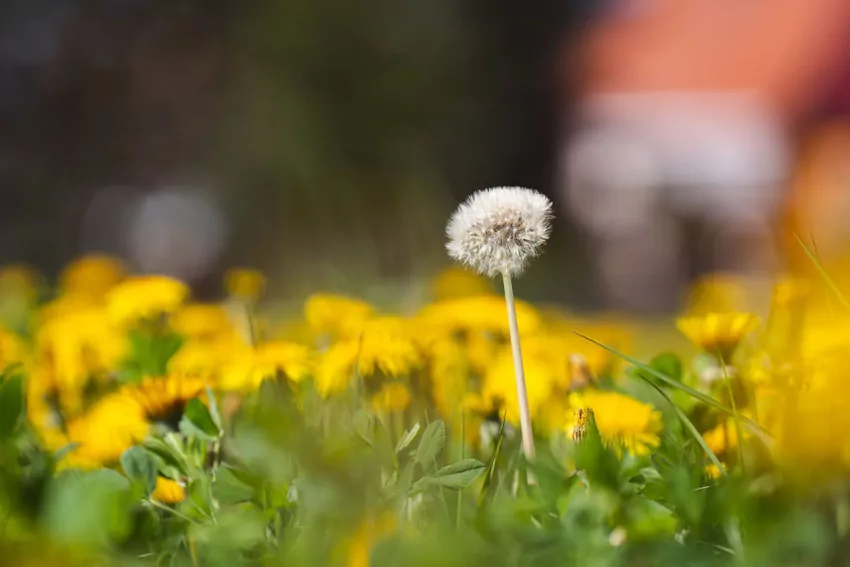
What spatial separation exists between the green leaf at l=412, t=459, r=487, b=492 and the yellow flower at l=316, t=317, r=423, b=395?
26cm

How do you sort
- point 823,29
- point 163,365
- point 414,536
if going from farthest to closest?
point 823,29, point 163,365, point 414,536

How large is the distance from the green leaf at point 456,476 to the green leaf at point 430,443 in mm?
12

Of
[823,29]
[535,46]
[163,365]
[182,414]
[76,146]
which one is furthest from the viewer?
[823,29]

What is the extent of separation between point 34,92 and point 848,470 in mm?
10261

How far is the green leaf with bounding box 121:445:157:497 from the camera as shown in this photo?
0.76 meters

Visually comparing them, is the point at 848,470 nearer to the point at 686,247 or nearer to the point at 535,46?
the point at 686,247

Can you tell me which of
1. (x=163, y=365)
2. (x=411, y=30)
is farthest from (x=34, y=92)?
(x=163, y=365)

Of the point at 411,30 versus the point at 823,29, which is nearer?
the point at 411,30

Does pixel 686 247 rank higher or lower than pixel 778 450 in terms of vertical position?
lower

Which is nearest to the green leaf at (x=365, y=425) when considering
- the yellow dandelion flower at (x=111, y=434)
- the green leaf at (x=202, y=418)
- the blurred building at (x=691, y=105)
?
the green leaf at (x=202, y=418)

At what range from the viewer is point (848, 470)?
1.81 feet

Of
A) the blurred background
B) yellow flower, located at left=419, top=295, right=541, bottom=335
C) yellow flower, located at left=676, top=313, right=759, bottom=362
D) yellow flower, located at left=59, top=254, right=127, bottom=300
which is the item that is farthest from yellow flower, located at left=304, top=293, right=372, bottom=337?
the blurred background

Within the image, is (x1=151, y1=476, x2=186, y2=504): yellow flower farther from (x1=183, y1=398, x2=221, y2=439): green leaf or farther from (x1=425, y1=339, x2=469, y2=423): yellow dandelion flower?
(x1=425, y1=339, x2=469, y2=423): yellow dandelion flower

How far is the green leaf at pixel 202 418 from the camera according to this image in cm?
79
